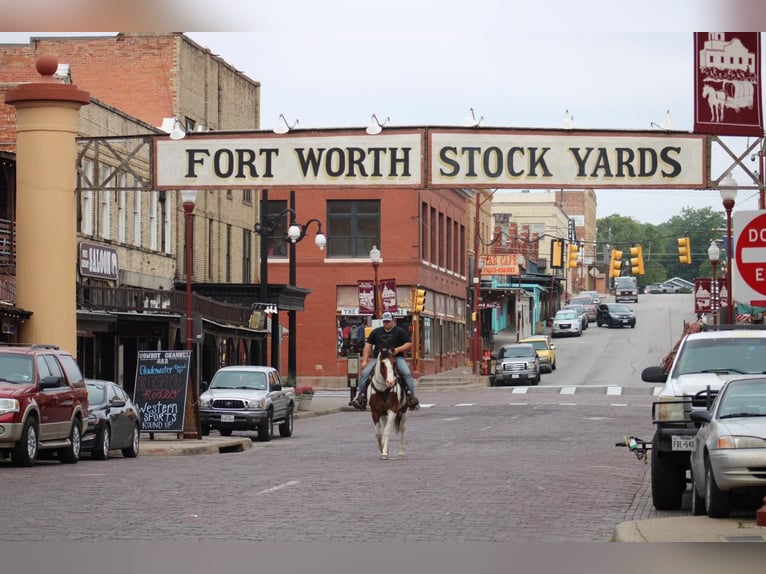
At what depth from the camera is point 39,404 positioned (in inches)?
941

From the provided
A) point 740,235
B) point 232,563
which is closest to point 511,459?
point 740,235

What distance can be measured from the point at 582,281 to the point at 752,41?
165206mm

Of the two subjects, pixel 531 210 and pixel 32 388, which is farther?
pixel 531 210

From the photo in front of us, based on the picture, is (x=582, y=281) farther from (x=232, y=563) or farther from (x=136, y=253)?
(x=232, y=563)

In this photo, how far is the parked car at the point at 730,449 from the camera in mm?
14672

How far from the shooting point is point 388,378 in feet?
82.9

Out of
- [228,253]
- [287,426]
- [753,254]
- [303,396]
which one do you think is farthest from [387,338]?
[228,253]

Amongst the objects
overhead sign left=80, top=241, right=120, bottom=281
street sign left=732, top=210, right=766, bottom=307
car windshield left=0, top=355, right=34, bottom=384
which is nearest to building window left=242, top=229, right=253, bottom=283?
overhead sign left=80, top=241, right=120, bottom=281

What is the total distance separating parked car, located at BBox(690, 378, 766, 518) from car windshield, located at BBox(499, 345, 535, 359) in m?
52.3

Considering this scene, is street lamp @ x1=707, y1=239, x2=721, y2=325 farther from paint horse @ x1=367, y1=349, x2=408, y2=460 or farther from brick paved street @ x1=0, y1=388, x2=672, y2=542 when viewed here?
paint horse @ x1=367, y1=349, x2=408, y2=460

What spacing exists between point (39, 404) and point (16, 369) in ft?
3.04

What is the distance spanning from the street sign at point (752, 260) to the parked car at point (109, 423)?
13518mm

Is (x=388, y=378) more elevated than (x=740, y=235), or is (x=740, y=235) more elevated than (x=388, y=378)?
(x=740, y=235)

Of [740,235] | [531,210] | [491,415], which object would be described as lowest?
[491,415]
